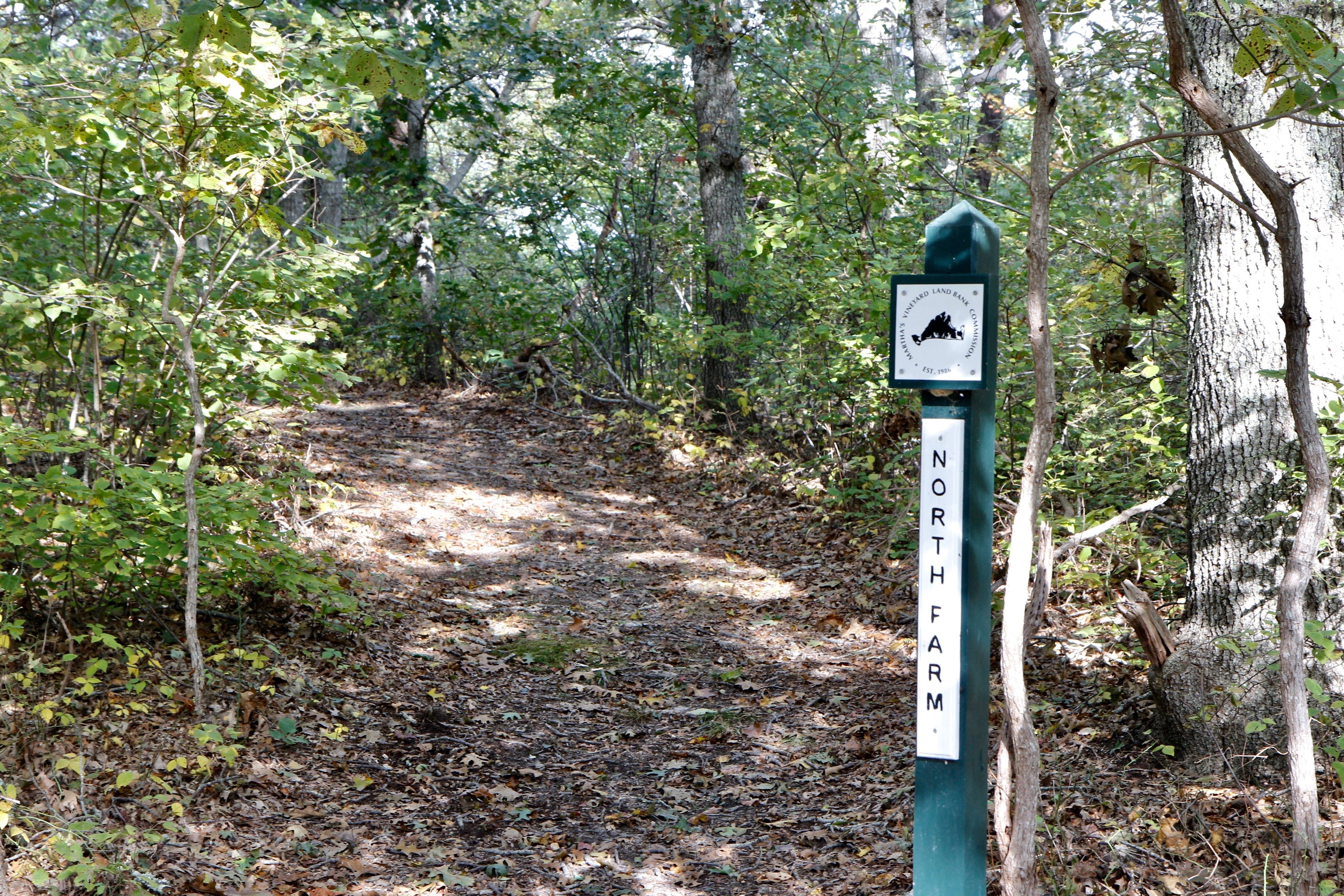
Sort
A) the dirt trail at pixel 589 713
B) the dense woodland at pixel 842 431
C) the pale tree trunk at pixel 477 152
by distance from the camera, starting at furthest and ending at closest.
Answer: the pale tree trunk at pixel 477 152, the dirt trail at pixel 589 713, the dense woodland at pixel 842 431

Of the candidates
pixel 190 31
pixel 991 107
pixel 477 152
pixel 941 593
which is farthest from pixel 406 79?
pixel 477 152

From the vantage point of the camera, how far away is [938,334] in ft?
8.73

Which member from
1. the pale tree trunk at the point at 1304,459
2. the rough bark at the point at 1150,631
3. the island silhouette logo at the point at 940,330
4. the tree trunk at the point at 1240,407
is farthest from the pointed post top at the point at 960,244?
the rough bark at the point at 1150,631

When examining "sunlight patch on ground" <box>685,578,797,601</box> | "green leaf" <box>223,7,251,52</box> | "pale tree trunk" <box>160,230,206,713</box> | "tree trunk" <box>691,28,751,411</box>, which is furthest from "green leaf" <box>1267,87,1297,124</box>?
"tree trunk" <box>691,28,751,411</box>

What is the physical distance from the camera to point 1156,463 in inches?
213

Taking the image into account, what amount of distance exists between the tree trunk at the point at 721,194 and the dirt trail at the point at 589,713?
90.6 inches

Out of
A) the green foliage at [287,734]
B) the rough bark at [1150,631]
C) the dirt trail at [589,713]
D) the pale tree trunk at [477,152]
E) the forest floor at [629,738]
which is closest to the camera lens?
the forest floor at [629,738]

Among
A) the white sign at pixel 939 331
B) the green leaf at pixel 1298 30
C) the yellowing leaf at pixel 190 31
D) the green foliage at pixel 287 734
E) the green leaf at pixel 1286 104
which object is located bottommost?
the green foliage at pixel 287 734

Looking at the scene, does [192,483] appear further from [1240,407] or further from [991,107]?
[991,107]

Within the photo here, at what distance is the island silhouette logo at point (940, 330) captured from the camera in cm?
264

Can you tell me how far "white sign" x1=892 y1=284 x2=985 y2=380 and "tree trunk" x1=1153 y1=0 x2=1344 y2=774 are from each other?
187cm

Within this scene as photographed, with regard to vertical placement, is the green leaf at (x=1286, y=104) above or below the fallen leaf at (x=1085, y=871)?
above

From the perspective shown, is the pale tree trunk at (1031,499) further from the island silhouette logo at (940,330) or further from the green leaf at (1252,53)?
the green leaf at (1252,53)

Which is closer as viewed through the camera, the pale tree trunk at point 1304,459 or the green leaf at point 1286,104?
the green leaf at point 1286,104
